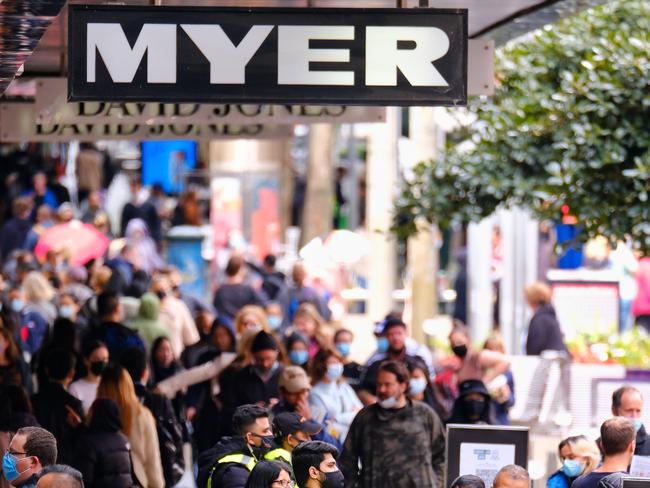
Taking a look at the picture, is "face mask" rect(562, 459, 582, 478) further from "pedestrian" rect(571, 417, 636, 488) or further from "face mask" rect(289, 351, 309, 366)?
"face mask" rect(289, 351, 309, 366)

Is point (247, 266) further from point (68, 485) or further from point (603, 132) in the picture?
point (68, 485)

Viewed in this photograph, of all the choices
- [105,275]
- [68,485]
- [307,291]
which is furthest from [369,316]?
[68,485]

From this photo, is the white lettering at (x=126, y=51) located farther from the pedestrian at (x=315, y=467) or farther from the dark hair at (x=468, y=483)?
the dark hair at (x=468, y=483)

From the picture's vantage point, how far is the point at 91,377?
1393cm

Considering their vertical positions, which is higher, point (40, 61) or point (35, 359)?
point (40, 61)

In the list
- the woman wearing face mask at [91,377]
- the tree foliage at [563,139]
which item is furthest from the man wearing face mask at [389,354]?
the woman wearing face mask at [91,377]

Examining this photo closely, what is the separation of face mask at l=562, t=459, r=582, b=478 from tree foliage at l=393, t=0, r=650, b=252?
407 centimetres

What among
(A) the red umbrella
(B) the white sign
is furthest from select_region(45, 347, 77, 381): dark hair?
(A) the red umbrella

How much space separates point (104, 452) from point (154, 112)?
299 cm

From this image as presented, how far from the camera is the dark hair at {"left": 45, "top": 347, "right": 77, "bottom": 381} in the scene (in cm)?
1305

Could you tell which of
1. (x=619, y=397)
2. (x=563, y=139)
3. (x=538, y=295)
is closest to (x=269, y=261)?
(x=538, y=295)

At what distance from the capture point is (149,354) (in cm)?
1722

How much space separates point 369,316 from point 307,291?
4918 mm

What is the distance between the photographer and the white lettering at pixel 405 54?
933cm
